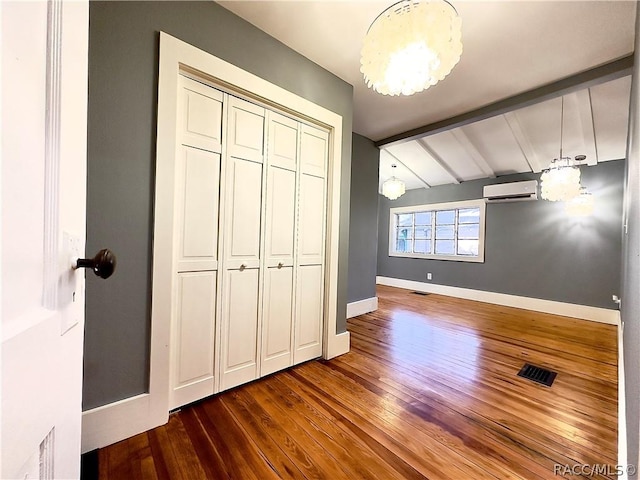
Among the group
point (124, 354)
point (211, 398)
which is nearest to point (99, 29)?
point (124, 354)

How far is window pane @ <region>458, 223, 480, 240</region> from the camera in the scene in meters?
5.65

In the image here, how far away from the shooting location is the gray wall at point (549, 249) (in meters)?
4.19

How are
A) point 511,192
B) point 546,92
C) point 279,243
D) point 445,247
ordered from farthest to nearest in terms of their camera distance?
1. point 445,247
2. point 511,192
3. point 546,92
4. point 279,243

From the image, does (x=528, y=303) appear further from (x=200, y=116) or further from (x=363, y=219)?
(x=200, y=116)

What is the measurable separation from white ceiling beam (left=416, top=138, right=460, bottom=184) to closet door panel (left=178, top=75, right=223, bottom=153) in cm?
356

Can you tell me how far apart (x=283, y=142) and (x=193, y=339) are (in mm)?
1608

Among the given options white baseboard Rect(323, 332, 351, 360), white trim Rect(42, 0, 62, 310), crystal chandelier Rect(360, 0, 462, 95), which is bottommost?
white baseboard Rect(323, 332, 351, 360)

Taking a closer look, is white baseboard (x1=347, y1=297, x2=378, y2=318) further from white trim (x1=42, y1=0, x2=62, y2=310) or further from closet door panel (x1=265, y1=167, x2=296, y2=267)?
white trim (x1=42, y1=0, x2=62, y2=310)

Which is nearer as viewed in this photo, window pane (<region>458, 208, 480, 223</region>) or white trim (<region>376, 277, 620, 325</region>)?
white trim (<region>376, 277, 620, 325</region>)

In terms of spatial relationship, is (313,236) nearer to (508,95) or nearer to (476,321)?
(508,95)

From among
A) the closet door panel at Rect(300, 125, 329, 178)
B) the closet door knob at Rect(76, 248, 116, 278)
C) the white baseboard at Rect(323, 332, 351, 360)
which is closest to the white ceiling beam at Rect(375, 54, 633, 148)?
the closet door panel at Rect(300, 125, 329, 178)

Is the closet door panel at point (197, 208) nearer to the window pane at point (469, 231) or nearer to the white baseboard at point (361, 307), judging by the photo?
the white baseboard at point (361, 307)

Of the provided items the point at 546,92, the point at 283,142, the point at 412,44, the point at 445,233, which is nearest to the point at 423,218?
the point at 445,233

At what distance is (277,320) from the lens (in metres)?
2.21
